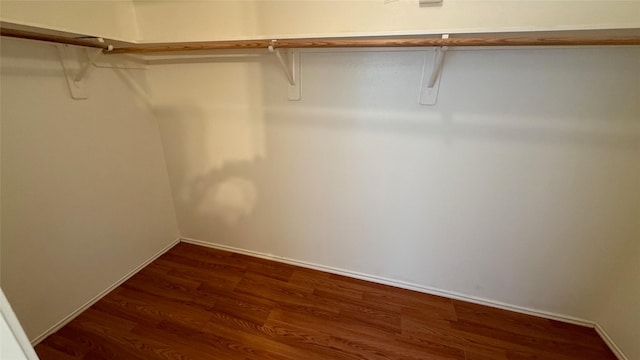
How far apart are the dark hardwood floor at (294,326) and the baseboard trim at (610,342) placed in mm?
28

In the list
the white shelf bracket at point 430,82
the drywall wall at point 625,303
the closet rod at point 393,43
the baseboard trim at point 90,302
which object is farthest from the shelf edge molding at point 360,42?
the baseboard trim at point 90,302

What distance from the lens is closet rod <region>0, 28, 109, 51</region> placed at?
1113mm

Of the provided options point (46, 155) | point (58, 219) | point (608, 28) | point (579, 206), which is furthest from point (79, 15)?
point (579, 206)

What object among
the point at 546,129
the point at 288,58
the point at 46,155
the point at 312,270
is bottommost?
the point at 312,270

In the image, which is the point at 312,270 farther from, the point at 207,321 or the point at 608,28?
the point at 608,28

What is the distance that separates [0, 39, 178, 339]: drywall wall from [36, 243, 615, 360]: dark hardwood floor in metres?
0.24

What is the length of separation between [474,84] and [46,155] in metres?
2.29

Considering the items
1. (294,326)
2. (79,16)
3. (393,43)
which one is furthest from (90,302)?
A: (393,43)

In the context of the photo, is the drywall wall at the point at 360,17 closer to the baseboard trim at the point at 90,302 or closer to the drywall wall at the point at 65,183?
the drywall wall at the point at 65,183

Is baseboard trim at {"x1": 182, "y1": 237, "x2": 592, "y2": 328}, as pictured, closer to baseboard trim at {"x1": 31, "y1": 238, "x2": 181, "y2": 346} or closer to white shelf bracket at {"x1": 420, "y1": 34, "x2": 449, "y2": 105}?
baseboard trim at {"x1": 31, "y1": 238, "x2": 181, "y2": 346}

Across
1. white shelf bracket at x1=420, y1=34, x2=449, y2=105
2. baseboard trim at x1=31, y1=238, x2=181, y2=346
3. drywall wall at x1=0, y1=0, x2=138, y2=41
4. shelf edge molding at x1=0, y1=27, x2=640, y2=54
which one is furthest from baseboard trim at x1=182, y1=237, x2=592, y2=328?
drywall wall at x1=0, y1=0, x2=138, y2=41

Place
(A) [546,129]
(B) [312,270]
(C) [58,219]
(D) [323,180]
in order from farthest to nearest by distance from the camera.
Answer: (B) [312,270] → (D) [323,180] → (C) [58,219] → (A) [546,129]

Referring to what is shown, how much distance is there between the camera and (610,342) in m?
1.48

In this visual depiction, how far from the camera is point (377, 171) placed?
1.67 m
